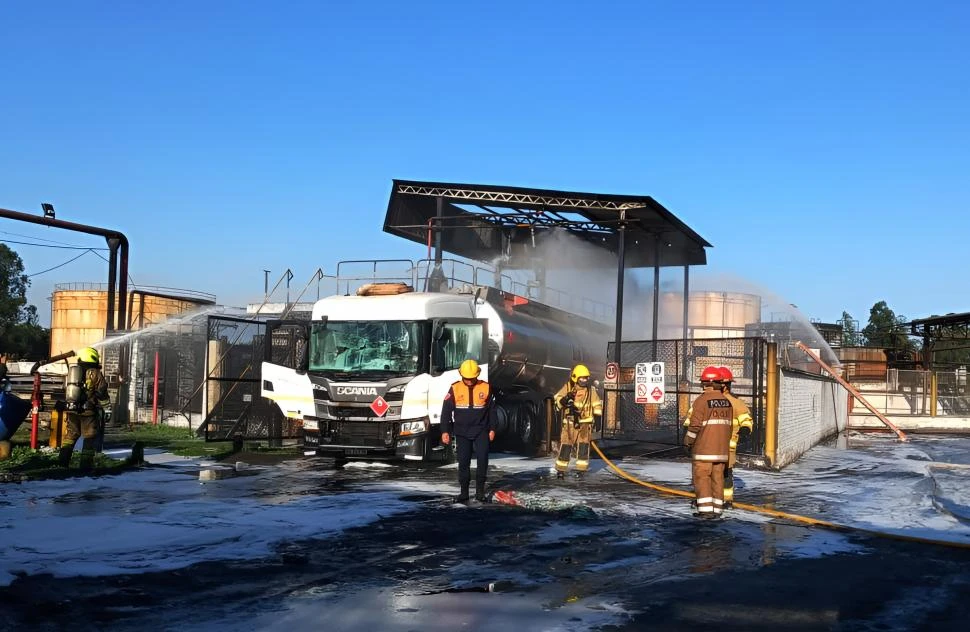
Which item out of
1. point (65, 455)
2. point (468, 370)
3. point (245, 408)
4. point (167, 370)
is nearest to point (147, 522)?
point (468, 370)

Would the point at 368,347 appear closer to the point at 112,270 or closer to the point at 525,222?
the point at 525,222

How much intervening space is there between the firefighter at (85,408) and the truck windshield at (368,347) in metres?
3.73

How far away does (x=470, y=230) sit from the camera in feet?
99.7

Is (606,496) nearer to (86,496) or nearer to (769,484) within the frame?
(769,484)

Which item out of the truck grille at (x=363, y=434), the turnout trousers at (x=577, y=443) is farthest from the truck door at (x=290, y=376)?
the turnout trousers at (x=577, y=443)

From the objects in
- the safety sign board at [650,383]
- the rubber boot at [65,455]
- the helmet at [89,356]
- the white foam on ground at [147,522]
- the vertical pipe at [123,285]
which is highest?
the vertical pipe at [123,285]

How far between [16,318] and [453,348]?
252 feet

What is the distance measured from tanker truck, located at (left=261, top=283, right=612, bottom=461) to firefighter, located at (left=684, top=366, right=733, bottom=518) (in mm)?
5526

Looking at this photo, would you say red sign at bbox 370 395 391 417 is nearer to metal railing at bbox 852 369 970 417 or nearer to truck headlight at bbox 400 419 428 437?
truck headlight at bbox 400 419 428 437

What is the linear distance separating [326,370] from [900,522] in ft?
31.1

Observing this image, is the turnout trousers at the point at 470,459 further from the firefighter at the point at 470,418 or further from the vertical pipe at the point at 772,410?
the vertical pipe at the point at 772,410

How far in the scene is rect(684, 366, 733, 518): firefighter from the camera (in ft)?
32.9

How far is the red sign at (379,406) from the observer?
48.3 ft

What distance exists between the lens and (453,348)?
15250 millimetres
